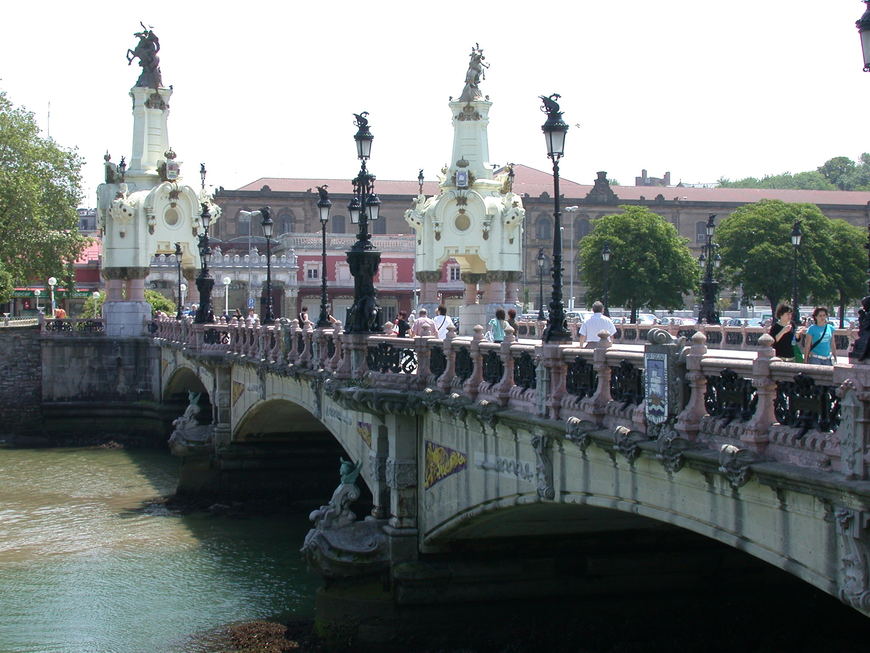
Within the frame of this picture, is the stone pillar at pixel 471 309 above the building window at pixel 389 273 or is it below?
below

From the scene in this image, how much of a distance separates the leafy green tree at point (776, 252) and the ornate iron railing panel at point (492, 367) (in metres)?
44.5

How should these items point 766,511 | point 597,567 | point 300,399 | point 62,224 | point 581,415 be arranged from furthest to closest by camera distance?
1. point 62,224
2. point 300,399
3. point 597,567
4. point 581,415
5. point 766,511

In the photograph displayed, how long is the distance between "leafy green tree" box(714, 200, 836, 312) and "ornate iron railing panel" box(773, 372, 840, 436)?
49701mm

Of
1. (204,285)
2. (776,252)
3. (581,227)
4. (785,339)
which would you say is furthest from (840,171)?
(785,339)

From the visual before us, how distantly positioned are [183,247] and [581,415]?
39.0m

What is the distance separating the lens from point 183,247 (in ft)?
164

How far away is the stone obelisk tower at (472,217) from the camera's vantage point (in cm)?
4341

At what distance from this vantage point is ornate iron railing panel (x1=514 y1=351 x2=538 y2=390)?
14289 mm

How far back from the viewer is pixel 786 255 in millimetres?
60531

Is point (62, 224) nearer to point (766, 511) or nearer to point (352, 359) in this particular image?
point (352, 359)

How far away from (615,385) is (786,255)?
5056cm

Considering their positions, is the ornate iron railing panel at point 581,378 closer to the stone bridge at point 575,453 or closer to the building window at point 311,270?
the stone bridge at point 575,453

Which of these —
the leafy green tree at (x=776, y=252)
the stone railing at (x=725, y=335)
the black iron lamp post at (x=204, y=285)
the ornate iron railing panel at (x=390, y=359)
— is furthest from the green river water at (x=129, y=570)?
the leafy green tree at (x=776, y=252)

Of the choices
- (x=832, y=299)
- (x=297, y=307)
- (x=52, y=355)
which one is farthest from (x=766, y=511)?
(x=297, y=307)
